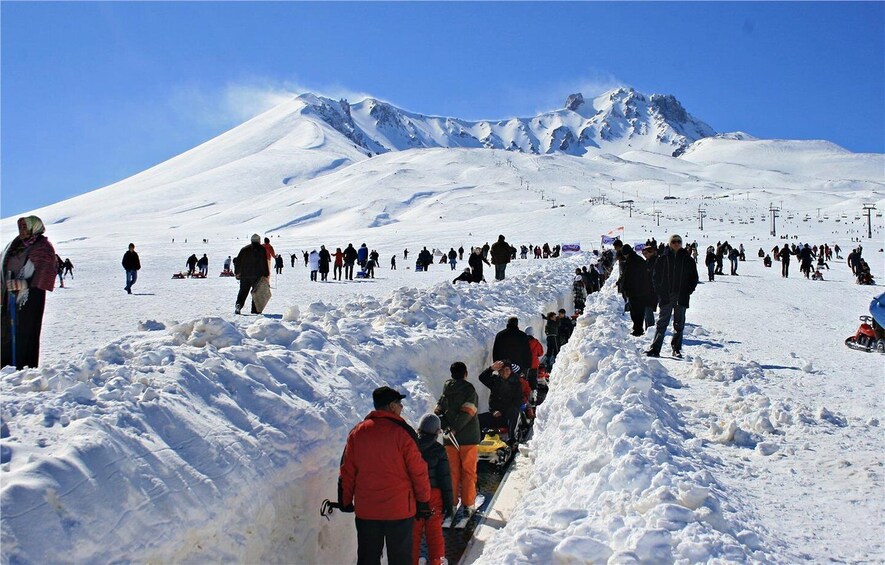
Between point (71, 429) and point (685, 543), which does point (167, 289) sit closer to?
point (71, 429)

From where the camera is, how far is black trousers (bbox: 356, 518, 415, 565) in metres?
4.89

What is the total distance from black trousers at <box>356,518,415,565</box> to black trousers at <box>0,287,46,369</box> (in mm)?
3483

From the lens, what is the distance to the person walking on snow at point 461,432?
6820 mm

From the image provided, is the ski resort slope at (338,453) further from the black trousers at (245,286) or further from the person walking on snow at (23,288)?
the black trousers at (245,286)

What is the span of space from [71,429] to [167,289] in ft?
59.6

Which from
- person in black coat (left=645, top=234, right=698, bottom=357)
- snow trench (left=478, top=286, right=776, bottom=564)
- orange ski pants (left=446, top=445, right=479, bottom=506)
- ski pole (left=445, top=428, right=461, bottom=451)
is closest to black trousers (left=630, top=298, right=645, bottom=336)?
person in black coat (left=645, top=234, right=698, bottom=357)

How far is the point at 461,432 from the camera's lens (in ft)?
22.4

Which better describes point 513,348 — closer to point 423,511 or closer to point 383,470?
point 423,511

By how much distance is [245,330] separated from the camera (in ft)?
25.5

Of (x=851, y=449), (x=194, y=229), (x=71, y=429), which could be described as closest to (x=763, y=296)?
(x=851, y=449)

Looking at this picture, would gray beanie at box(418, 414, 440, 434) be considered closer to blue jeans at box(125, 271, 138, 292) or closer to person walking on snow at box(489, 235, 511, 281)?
blue jeans at box(125, 271, 138, 292)

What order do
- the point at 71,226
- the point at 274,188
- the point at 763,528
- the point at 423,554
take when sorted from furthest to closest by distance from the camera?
the point at 274,188 < the point at 71,226 < the point at 423,554 < the point at 763,528

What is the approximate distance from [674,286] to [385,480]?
5.96 m

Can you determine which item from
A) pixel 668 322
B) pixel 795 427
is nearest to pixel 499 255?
pixel 668 322
